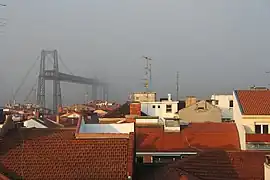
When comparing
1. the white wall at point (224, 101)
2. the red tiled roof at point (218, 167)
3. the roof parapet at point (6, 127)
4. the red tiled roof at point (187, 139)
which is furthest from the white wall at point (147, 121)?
the roof parapet at point (6, 127)

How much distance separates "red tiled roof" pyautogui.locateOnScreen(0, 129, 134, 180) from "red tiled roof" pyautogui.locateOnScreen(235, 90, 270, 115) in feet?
53.0

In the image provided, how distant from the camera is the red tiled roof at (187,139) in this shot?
28.6 metres

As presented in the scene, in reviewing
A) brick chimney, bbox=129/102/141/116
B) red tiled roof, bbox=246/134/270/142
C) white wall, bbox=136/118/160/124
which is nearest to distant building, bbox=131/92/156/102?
brick chimney, bbox=129/102/141/116

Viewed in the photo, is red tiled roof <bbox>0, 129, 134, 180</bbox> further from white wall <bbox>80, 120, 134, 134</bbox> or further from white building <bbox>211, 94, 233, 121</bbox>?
white building <bbox>211, 94, 233, 121</bbox>

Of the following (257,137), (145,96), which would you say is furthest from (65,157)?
(145,96)

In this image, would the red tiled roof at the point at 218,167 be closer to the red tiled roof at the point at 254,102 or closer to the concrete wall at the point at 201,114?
the red tiled roof at the point at 254,102

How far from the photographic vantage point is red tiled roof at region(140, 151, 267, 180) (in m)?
16.9

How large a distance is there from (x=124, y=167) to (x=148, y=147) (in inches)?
504

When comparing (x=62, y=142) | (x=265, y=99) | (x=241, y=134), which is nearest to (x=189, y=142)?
(x=241, y=134)

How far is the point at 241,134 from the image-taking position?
30.2 m

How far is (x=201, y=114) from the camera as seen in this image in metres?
46.5

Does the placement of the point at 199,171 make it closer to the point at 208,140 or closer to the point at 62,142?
the point at 62,142

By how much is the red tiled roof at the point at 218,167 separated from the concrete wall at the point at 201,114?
2620 centimetres

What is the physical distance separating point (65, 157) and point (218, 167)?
20.7ft
